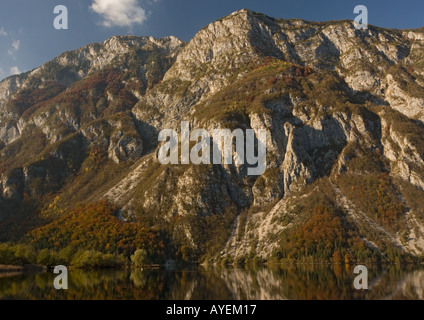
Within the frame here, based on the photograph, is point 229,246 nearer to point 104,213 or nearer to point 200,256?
point 200,256

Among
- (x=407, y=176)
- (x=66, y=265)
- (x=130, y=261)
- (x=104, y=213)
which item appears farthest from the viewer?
(x=104, y=213)

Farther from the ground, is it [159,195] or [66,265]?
[159,195]

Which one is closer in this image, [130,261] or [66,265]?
[66,265]

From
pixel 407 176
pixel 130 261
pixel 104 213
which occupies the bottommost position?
pixel 130 261

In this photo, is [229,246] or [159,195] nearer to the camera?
[229,246]
